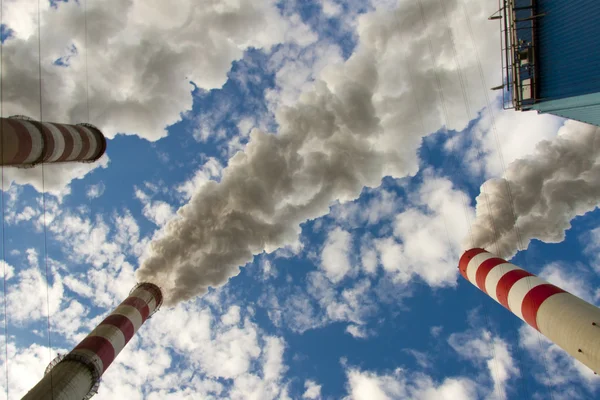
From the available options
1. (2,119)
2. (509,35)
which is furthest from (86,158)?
(509,35)

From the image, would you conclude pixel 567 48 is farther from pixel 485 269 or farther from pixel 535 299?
pixel 485 269

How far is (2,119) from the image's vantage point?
42.6ft

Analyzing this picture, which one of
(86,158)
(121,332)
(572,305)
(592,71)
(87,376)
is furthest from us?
(86,158)

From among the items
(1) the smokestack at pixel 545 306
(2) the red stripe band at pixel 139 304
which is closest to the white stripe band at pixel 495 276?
(1) the smokestack at pixel 545 306

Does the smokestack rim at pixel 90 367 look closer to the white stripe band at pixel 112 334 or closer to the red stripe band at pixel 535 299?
the white stripe band at pixel 112 334

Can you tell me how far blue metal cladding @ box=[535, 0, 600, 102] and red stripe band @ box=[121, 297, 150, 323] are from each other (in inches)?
849

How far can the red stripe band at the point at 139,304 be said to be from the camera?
19359 millimetres

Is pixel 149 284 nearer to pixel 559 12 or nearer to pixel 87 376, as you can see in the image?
pixel 87 376

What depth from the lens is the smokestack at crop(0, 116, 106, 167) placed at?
42.6ft

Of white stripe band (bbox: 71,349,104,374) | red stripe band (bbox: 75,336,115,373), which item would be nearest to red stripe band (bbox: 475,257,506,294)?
red stripe band (bbox: 75,336,115,373)

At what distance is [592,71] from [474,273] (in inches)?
422

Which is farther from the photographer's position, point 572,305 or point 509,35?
point 509,35

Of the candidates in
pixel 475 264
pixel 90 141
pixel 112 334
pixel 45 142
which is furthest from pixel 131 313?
pixel 475 264

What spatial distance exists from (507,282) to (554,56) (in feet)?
31.1
